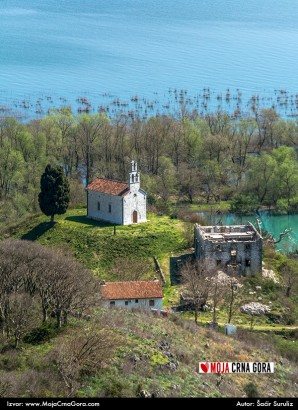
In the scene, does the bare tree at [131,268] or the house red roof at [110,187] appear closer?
the bare tree at [131,268]

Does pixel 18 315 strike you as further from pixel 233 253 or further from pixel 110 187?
pixel 110 187

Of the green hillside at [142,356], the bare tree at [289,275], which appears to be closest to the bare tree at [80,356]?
the green hillside at [142,356]

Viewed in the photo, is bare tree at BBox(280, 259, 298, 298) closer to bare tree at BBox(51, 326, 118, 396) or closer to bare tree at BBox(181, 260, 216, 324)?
bare tree at BBox(181, 260, 216, 324)

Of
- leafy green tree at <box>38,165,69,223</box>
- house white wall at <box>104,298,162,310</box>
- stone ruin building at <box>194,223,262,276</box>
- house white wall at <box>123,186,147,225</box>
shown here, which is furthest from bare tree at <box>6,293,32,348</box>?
house white wall at <box>123,186,147,225</box>

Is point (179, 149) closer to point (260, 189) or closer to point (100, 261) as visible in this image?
point (260, 189)

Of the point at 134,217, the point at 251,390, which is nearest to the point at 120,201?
the point at 134,217

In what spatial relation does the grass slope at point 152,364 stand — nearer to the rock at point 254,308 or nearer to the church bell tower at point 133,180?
the rock at point 254,308
